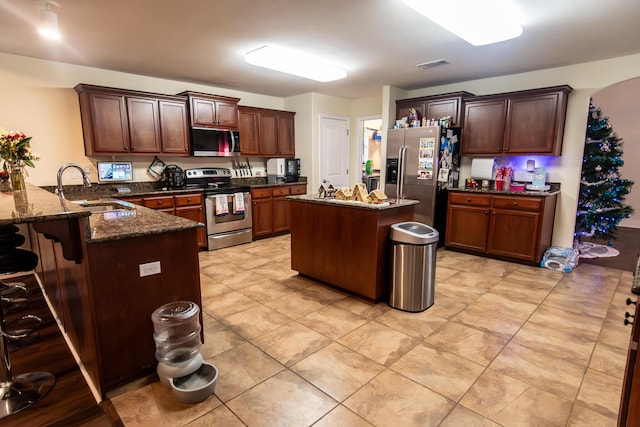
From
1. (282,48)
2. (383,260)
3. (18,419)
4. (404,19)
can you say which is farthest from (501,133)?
(18,419)

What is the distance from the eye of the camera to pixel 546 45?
10.9 ft

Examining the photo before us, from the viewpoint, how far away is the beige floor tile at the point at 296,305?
9.34 ft

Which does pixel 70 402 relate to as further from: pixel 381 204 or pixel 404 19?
pixel 404 19

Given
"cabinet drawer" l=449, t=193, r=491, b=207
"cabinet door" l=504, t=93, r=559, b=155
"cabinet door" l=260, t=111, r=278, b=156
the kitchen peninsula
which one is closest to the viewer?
the kitchen peninsula

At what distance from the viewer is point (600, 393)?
1.88 metres

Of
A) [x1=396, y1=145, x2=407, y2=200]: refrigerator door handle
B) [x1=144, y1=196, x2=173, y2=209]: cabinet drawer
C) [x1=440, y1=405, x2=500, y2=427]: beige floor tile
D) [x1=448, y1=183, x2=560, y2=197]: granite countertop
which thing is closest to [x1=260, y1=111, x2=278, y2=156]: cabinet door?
[x1=144, y1=196, x2=173, y2=209]: cabinet drawer

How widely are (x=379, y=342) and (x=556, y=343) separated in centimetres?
128

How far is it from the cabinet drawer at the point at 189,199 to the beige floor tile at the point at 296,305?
2.20m

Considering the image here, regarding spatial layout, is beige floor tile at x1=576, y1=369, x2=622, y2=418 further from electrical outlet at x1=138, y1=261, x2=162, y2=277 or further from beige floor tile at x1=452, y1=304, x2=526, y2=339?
electrical outlet at x1=138, y1=261, x2=162, y2=277

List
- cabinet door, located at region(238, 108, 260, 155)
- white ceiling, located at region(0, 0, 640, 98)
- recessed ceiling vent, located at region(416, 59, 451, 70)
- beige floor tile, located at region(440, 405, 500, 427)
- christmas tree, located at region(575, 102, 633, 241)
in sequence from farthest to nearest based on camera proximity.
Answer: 1. cabinet door, located at region(238, 108, 260, 155)
2. christmas tree, located at region(575, 102, 633, 241)
3. recessed ceiling vent, located at region(416, 59, 451, 70)
4. white ceiling, located at region(0, 0, 640, 98)
5. beige floor tile, located at region(440, 405, 500, 427)

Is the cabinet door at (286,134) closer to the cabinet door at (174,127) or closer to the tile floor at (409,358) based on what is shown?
the cabinet door at (174,127)

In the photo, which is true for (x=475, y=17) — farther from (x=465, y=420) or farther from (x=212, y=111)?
(x=212, y=111)

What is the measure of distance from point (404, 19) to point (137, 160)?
12.5ft

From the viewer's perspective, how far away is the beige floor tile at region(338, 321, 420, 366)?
2221 mm
